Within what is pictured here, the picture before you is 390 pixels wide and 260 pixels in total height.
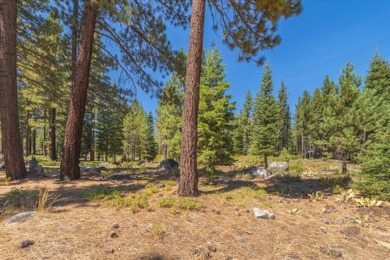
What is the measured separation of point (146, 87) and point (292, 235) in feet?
24.1

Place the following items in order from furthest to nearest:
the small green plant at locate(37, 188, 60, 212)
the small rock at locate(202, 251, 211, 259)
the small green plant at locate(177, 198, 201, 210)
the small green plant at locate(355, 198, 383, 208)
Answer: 1. the small green plant at locate(355, 198, 383, 208)
2. the small green plant at locate(177, 198, 201, 210)
3. the small green plant at locate(37, 188, 60, 212)
4. the small rock at locate(202, 251, 211, 259)

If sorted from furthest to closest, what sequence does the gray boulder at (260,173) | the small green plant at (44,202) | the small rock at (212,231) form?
the gray boulder at (260,173) < the small green plant at (44,202) < the small rock at (212,231)

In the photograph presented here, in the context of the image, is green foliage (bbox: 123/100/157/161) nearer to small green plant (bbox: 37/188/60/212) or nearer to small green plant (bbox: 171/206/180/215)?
small green plant (bbox: 37/188/60/212)

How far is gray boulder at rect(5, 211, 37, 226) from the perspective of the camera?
11.6 feet

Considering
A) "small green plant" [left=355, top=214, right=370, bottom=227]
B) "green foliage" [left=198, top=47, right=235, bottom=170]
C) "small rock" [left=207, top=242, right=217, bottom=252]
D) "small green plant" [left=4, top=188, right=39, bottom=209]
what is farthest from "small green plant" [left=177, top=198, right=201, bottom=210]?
"green foliage" [left=198, top=47, right=235, bottom=170]

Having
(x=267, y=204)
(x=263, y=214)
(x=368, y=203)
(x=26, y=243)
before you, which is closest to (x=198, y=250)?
(x=263, y=214)

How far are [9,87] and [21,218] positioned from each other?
557cm

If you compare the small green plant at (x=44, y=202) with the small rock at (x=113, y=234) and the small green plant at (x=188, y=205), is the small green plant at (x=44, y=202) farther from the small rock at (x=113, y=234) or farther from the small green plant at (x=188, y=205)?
the small green plant at (x=188, y=205)

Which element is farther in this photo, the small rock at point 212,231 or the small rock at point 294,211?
the small rock at point 294,211

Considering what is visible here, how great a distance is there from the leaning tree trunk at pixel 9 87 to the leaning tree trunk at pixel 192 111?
6.00 m

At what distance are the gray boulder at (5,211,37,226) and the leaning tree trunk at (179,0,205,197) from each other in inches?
115

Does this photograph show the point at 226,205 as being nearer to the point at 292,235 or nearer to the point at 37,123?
the point at 292,235

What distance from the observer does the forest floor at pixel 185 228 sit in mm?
3047

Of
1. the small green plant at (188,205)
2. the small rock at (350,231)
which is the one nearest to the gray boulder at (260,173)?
the small rock at (350,231)
